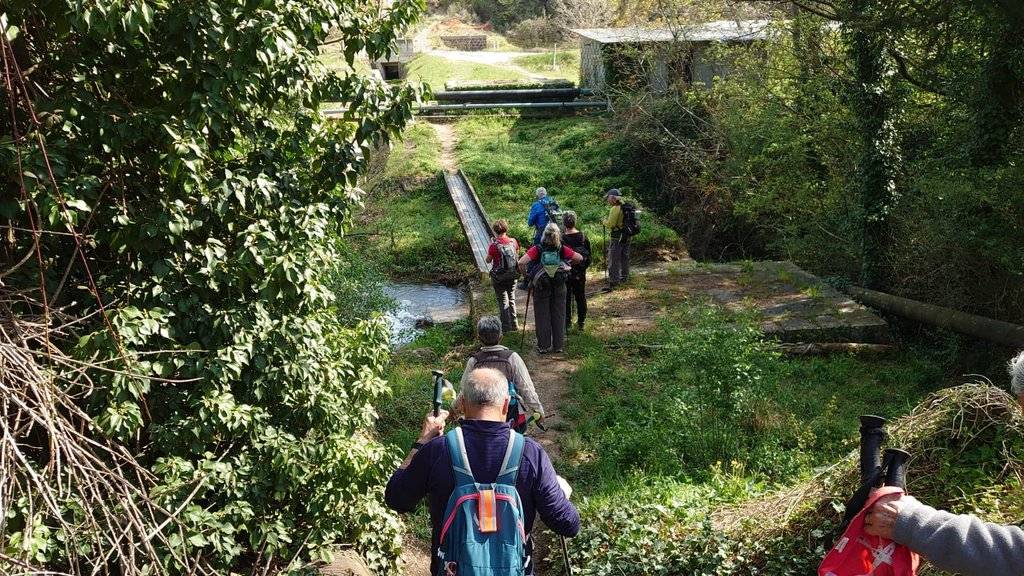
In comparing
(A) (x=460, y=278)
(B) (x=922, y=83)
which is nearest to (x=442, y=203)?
(A) (x=460, y=278)

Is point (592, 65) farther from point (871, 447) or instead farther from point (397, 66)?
point (871, 447)

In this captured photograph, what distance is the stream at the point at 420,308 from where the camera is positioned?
14125 mm

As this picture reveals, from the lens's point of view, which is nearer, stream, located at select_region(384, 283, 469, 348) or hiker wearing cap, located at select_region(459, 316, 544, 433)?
hiker wearing cap, located at select_region(459, 316, 544, 433)

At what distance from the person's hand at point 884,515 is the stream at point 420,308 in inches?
402

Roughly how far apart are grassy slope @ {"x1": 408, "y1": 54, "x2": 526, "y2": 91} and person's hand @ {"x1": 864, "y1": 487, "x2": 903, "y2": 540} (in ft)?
107

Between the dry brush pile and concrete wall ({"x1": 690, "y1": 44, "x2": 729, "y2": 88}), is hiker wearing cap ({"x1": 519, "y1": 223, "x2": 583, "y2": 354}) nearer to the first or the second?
the dry brush pile

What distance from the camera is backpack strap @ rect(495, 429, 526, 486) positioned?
142 inches

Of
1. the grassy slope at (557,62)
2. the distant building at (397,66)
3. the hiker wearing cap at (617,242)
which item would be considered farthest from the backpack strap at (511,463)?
the grassy slope at (557,62)

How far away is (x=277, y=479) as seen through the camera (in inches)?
199

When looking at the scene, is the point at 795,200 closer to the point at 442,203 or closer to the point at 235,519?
the point at 442,203

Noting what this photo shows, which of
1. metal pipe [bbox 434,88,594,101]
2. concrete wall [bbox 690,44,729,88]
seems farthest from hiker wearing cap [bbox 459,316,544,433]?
metal pipe [bbox 434,88,594,101]

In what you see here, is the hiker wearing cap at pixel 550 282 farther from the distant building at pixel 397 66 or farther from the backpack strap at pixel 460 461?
the distant building at pixel 397 66

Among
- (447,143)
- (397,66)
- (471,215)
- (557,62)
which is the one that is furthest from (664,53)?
(557,62)

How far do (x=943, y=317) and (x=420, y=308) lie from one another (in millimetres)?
9878
